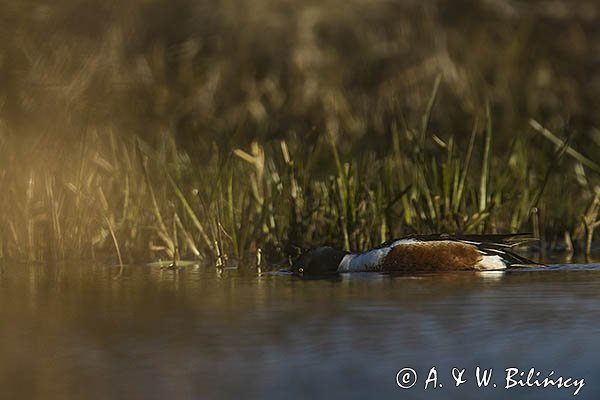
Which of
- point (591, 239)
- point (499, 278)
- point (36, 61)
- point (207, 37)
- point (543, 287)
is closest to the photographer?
point (543, 287)

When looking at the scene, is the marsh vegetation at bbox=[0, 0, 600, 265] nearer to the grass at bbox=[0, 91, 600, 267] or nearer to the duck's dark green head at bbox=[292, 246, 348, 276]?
the grass at bbox=[0, 91, 600, 267]

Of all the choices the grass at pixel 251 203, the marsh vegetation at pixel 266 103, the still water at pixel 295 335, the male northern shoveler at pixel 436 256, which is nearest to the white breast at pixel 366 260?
the male northern shoveler at pixel 436 256

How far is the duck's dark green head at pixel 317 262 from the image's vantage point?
943cm

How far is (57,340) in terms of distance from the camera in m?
6.39

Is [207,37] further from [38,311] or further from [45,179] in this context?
[38,311]

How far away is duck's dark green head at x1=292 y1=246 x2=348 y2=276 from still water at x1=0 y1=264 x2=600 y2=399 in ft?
1.56

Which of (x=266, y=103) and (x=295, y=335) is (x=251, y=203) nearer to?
(x=295, y=335)

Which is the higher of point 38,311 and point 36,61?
point 36,61

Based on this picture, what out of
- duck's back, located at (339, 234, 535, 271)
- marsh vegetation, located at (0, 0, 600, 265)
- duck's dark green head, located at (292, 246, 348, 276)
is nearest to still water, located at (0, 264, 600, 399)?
duck's back, located at (339, 234, 535, 271)

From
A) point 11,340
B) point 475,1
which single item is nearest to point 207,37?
point 475,1

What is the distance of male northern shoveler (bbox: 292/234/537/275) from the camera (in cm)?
929

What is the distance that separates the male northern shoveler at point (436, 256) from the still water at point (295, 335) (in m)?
0.35

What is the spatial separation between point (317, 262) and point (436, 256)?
790mm

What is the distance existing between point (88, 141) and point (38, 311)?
4357 millimetres
